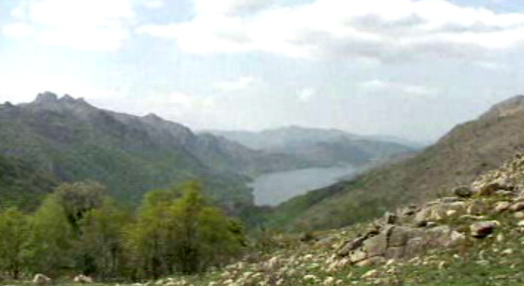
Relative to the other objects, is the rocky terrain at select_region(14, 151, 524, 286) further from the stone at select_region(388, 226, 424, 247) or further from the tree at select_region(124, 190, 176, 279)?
the tree at select_region(124, 190, 176, 279)

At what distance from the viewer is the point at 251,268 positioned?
34.9m

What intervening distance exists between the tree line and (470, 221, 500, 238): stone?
26.8 metres

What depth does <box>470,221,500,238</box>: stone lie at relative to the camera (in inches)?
1053

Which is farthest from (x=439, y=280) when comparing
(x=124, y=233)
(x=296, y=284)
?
(x=124, y=233)

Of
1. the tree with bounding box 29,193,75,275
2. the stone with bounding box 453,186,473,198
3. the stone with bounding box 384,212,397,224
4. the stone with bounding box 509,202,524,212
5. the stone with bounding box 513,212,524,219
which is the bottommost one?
the tree with bounding box 29,193,75,275

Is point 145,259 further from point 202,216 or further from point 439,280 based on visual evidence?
point 439,280

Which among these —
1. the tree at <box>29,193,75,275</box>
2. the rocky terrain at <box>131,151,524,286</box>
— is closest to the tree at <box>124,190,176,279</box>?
the tree at <box>29,193,75,275</box>

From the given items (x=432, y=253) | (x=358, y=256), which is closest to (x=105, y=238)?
(x=358, y=256)

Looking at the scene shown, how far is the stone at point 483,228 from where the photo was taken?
26734 millimetres

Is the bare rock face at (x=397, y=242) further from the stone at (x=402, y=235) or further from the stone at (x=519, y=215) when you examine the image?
the stone at (x=519, y=215)

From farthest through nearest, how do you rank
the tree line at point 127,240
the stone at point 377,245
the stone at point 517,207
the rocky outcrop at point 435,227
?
the tree line at point 127,240, the stone at point 377,245, the stone at point 517,207, the rocky outcrop at point 435,227

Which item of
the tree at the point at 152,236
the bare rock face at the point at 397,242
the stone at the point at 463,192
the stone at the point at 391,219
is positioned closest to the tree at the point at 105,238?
the tree at the point at 152,236

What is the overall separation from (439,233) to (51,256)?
60845mm

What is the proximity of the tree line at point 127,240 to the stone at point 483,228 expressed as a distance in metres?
26.8
